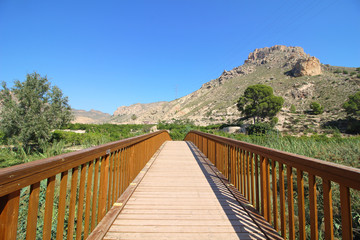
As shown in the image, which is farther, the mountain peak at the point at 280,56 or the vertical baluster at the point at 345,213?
the mountain peak at the point at 280,56

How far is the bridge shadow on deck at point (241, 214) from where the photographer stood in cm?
215

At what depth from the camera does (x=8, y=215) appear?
1.02 meters

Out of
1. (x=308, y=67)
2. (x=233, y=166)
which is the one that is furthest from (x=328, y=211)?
(x=308, y=67)

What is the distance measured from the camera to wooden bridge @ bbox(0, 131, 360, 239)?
4.01 ft

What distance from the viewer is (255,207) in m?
2.82

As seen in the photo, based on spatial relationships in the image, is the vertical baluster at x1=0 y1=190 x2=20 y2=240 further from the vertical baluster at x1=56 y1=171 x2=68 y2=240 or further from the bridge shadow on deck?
the bridge shadow on deck

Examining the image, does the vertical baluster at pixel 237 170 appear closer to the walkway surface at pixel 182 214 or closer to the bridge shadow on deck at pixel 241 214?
the bridge shadow on deck at pixel 241 214

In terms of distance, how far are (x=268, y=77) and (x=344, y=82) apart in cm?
2541

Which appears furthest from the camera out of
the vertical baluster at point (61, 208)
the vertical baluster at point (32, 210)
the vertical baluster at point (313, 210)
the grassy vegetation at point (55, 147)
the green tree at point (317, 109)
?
the green tree at point (317, 109)

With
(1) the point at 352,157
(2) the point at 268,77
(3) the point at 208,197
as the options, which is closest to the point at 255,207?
(3) the point at 208,197

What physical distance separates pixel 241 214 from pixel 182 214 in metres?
0.85

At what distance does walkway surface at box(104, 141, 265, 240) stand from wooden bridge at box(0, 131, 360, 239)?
1 centimetres

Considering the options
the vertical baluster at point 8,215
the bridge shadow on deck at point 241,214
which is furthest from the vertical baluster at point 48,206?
the bridge shadow on deck at point 241,214

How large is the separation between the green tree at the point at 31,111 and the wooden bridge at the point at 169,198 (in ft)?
48.2
